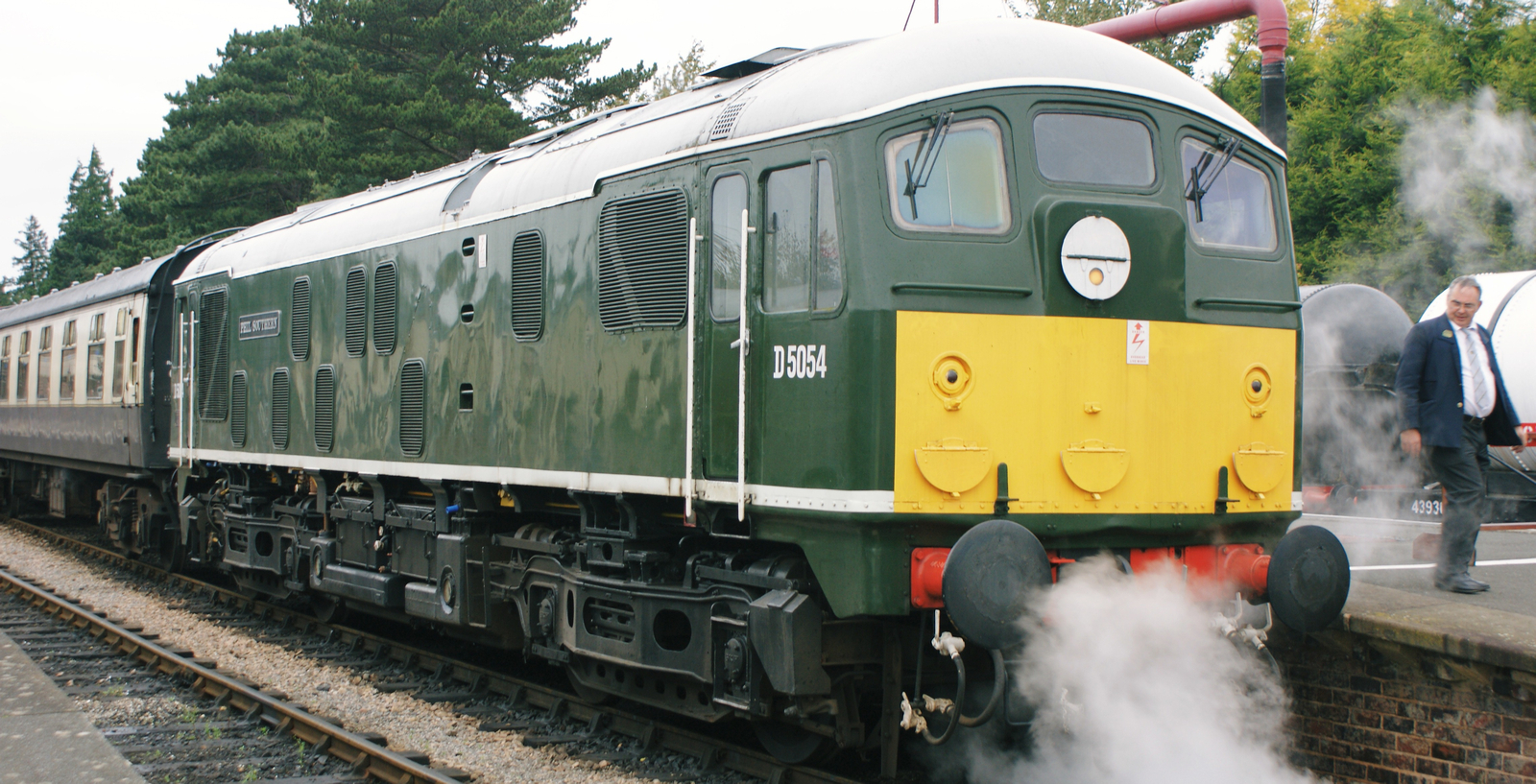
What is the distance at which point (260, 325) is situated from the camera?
1138 cm

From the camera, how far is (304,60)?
33375mm

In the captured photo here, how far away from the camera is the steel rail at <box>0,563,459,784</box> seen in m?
6.54

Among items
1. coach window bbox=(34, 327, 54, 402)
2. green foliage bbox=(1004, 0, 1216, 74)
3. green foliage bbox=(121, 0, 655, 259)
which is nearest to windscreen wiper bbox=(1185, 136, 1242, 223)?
coach window bbox=(34, 327, 54, 402)

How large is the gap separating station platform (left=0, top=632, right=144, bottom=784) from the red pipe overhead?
8507 mm

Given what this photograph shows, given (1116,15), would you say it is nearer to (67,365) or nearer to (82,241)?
(67,365)

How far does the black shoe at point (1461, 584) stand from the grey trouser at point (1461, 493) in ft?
0.08

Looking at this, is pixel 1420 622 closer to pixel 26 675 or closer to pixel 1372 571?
pixel 1372 571

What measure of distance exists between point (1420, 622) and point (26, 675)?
907 cm

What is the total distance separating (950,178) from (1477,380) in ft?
12.6

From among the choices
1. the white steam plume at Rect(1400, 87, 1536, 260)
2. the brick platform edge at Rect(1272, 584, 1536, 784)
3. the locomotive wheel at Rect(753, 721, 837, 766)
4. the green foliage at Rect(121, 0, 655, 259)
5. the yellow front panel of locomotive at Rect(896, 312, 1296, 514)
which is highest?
the green foliage at Rect(121, 0, 655, 259)

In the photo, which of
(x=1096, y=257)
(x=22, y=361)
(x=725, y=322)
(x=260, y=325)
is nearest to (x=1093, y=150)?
(x=1096, y=257)

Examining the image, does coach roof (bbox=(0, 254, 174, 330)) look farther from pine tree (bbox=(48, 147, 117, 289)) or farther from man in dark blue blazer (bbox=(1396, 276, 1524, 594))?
pine tree (bbox=(48, 147, 117, 289))

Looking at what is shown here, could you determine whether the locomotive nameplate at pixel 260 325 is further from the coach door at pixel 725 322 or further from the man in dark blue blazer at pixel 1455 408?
the man in dark blue blazer at pixel 1455 408

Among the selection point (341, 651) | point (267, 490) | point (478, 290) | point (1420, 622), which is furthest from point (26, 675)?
point (1420, 622)
